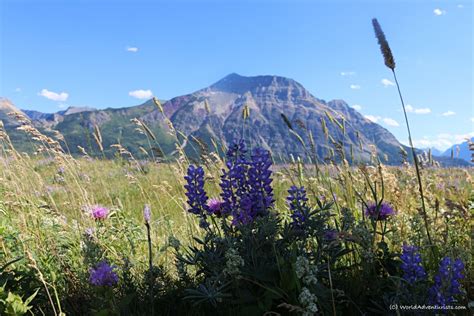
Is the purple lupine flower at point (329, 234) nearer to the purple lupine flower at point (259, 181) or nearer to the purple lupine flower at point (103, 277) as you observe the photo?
the purple lupine flower at point (259, 181)

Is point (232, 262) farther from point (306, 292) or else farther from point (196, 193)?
point (196, 193)

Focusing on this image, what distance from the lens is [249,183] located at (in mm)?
2408

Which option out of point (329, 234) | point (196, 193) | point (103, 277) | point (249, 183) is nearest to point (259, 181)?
point (249, 183)

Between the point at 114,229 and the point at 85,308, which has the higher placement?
the point at 114,229

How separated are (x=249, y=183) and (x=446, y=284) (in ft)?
3.74

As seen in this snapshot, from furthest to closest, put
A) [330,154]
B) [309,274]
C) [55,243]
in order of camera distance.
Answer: [330,154] < [55,243] < [309,274]

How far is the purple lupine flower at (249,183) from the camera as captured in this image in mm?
2398

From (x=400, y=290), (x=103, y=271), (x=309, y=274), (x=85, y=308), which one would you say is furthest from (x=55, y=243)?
(x=400, y=290)

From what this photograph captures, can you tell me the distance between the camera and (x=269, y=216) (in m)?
2.39

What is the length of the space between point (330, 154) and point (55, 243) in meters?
2.98

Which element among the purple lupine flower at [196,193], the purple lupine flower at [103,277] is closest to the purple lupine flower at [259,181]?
the purple lupine flower at [196,193]

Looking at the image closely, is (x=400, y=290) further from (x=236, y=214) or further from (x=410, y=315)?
(x=236, y=214)

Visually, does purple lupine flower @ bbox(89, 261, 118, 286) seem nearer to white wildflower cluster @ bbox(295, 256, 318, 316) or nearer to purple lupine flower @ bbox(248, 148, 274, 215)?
purple lupine flower @ bbox(248, 148, 274, 215)

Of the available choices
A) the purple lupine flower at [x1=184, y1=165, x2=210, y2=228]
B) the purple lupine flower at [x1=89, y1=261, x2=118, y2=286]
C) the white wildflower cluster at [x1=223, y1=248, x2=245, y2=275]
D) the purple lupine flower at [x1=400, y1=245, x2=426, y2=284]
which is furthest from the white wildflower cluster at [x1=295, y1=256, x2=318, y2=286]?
the purple lupine flower at [x1=89, y1=261, x2=118, y2=286]
